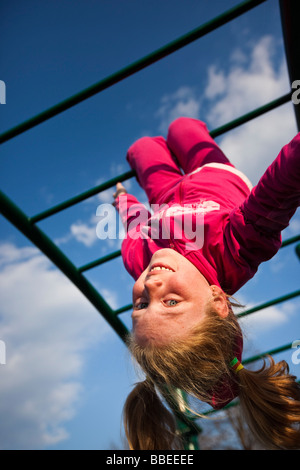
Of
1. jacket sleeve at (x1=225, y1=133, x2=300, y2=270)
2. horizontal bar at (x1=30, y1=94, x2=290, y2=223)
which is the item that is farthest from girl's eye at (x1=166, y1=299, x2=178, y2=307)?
horizontal bar at (x1=30, y1=94, x2=290, y2=223)

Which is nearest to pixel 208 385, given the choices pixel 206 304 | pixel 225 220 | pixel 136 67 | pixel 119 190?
pixel 206 304

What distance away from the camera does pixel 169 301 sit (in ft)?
4.72

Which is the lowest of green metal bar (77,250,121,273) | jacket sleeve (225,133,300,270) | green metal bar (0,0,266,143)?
jacket sleeve (225,133,300,270)

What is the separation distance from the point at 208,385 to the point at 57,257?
4.27 feet

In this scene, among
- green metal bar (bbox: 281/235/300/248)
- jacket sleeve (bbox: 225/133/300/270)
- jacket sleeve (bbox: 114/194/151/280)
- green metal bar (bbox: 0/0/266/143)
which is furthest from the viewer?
green metal bar (bbox: 281/235/300/248)

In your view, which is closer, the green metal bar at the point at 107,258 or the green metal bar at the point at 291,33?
the green metal bar at the point at 291,33

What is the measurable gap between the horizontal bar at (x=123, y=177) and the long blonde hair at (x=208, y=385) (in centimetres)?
87

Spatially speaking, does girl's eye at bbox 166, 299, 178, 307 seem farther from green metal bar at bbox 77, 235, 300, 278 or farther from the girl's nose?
green metal bar at bbox 77, 235, 300, 278

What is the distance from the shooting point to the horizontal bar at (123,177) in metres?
1.96

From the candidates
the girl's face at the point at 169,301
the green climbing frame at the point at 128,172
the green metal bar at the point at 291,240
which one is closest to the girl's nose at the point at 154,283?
the girl's face at the point at 169,301

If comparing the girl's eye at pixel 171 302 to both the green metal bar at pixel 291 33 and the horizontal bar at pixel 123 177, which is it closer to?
the horizontal bar at pixel 123 177

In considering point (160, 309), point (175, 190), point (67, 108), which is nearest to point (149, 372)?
point (160, 309)

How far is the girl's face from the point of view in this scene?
141 centimetres
